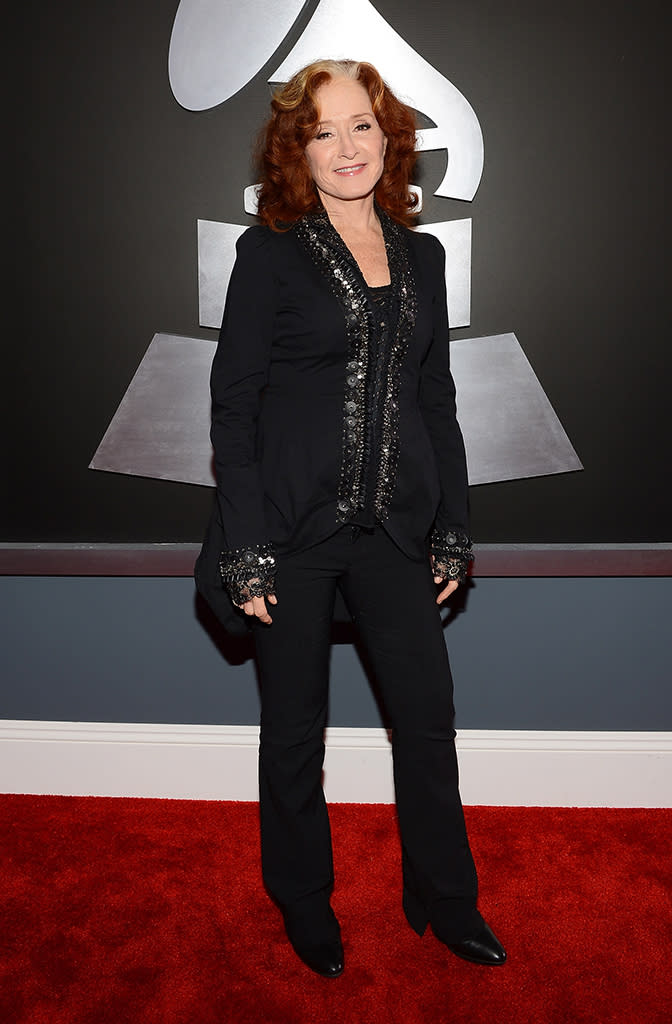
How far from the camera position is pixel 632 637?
2143 millimetres

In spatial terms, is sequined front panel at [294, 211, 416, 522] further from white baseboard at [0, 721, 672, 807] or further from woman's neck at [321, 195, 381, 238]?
white baseboard at [0, 721, 672, 807]

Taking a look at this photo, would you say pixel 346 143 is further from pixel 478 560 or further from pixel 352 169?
pixel 478 560

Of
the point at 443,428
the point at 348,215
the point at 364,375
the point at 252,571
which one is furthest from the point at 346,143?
the point at 252,571

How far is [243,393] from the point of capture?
57.7 inches

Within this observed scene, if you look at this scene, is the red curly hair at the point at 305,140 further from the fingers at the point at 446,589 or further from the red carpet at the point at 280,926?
the red carpet at the point at 280,926

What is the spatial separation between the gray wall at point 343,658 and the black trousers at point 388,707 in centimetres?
55

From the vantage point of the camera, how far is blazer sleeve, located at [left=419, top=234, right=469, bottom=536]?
5.46ft

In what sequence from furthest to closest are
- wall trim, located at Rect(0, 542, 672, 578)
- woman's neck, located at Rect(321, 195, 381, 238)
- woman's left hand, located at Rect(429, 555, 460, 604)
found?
wall trim, located at Rect(0, 542, 672, 578)
woman's left hand, located at Rect(429, 555, 460, 604)
woman's neck, located at Rect(321, 195, 381, 238)

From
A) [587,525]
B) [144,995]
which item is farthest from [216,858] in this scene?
[587,525]

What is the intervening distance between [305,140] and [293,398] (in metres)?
0.45

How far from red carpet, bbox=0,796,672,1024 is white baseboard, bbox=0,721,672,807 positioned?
46 mm

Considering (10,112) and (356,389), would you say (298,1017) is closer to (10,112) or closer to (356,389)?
(356,389)

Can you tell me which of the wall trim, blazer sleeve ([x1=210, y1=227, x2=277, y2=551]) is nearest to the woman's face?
blazer sleeve ([x1=210, y1=227, x2=277, y2=551])

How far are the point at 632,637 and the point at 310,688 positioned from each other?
959 millimetres
